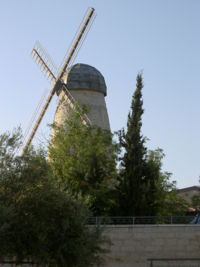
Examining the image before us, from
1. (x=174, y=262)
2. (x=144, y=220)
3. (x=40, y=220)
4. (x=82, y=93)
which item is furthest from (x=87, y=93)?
(x=40, y=220)

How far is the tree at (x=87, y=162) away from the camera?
79.0 feet

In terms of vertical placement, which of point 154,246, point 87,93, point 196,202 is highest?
point 87,93

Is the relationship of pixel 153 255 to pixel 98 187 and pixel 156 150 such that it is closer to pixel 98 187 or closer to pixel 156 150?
pixel 98 187

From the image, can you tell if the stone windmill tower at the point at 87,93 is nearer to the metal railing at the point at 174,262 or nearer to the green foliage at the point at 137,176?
the green foliage at the point at 137,176

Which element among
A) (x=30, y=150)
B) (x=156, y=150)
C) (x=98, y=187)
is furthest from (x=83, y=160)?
(x=30, y=150)

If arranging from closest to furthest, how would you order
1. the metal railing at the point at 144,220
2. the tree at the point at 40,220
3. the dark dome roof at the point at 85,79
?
the tree at the point at 40,220
the metal railing at the point at 144,220
the dark dome roof at the point at 85,79

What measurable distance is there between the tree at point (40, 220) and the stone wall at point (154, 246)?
4126 millimetres

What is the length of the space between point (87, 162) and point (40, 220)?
1062 centimetres

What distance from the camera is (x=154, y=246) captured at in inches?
782

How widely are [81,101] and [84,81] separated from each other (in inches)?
46.8

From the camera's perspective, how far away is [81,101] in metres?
31.0

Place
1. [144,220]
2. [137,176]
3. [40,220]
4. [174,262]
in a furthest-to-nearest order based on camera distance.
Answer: [137,176], [144,220], [174,262], [40,220]

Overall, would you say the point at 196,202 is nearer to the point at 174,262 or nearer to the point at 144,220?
the point at 144,220

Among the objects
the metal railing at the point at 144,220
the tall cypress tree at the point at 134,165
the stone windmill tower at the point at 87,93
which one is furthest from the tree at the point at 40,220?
the stone windmill tower at the point at 87,93
